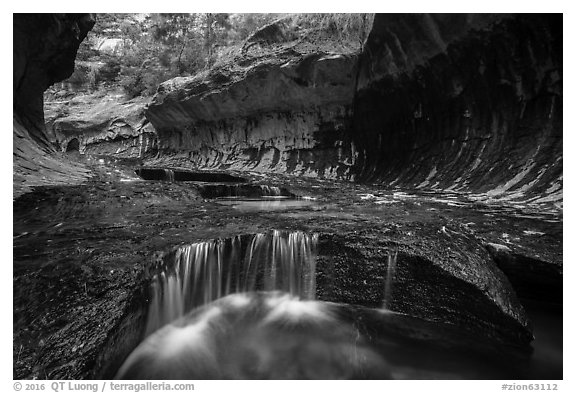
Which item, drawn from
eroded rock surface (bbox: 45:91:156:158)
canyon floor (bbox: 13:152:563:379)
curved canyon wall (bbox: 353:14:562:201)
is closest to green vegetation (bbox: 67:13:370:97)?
eroded rock surface (bbox: 45:91:156:158)

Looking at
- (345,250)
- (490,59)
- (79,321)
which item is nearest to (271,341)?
(345,250)

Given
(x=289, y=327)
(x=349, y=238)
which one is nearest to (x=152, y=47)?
(x=349, y=238)

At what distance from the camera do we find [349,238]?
425cm

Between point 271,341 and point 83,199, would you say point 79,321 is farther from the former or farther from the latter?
point 83,199

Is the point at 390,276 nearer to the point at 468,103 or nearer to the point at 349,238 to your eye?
the point at 349,238

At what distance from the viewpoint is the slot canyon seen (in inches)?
122

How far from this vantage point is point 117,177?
943 cm

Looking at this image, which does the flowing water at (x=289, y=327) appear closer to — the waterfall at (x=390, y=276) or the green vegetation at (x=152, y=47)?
the waterfall at (x=390, y=276)

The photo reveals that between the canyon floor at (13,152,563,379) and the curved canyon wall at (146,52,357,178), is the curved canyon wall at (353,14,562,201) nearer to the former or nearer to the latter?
the canyon floor at (13,152,563,379)

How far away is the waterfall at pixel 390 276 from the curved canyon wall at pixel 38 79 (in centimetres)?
664

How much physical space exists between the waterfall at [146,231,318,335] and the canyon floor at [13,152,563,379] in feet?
0.68

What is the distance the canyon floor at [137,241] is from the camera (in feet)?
8.08

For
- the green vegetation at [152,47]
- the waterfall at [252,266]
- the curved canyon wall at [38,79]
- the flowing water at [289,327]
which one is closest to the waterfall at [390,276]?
the flowing water at [289,327]

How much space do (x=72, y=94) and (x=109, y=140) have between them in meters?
8.52
